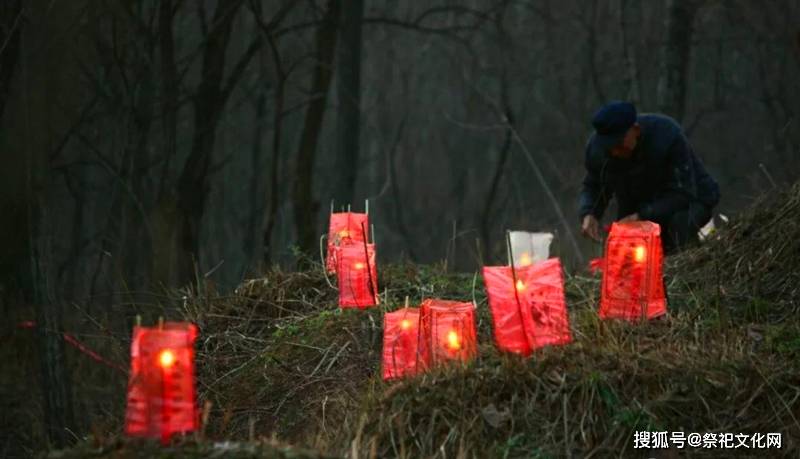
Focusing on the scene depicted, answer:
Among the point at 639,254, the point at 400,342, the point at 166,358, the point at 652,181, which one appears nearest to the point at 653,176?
the point at 652,181

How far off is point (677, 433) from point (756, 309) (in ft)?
5.91

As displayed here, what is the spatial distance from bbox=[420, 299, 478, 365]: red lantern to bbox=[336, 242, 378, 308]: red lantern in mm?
1580

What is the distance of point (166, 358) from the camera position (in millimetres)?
4719

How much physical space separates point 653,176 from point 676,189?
0.63 feet

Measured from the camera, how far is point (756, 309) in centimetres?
695

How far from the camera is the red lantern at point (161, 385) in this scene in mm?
4637

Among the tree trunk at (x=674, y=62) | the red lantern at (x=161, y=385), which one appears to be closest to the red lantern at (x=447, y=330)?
the red lantern at (x=161, y=385)

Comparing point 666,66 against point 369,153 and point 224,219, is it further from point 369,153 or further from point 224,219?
point 369,153

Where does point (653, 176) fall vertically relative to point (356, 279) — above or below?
above

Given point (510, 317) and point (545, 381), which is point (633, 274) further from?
point (545, 381)

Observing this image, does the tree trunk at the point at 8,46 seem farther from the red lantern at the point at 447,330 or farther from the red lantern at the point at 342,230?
the red lantern at the point at 447,330

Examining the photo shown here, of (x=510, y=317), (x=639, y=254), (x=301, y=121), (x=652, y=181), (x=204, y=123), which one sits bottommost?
(x=510, y=317)

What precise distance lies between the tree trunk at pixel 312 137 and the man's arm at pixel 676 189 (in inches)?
278

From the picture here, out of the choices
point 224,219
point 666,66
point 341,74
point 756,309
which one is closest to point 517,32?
point 224,219
